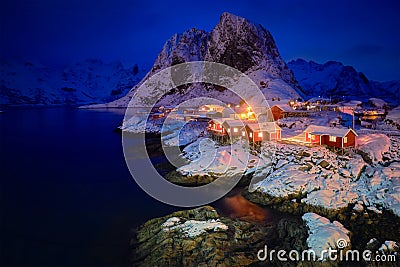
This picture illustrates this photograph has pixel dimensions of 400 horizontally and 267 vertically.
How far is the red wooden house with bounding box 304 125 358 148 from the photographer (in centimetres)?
2844

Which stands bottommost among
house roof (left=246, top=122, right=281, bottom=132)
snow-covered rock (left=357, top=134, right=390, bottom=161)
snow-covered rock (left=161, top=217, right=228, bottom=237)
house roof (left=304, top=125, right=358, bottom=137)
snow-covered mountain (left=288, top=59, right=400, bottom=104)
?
snow-covered rock (left=161, top=217, right=228, bottom=237)

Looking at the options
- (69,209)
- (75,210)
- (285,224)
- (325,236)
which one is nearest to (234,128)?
(285,224)

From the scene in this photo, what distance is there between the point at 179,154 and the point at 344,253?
26.3 metres

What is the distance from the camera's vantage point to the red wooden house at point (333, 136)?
28438 millimetres

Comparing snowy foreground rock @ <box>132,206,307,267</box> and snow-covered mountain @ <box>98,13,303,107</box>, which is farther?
snow-covered mountain @ <box>98,13,303,107</box>

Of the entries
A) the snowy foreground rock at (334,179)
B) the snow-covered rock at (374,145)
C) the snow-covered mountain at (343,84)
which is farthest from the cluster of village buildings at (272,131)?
the snow-covered mountain at (343,84)

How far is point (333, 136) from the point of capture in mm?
29125

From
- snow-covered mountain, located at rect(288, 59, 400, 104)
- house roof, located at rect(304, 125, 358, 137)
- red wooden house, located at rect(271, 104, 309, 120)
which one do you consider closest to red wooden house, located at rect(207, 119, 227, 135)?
house roof, located at rect(304, 125, 358, 137)

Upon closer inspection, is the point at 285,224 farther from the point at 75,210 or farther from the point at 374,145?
the point at 374,145

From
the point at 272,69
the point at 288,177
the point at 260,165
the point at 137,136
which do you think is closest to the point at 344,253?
the point at 288,177

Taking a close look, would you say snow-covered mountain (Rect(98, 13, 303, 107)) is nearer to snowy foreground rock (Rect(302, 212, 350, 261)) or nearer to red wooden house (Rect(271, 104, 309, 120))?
red wooden house (Rect(271, 104, 309, 120))

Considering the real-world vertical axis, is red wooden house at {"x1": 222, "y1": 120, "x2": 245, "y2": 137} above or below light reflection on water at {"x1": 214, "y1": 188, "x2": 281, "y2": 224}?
above

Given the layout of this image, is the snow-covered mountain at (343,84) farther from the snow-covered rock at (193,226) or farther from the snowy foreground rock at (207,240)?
the snow-covered rock at (193,226)

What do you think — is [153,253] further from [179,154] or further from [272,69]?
[272,69]
